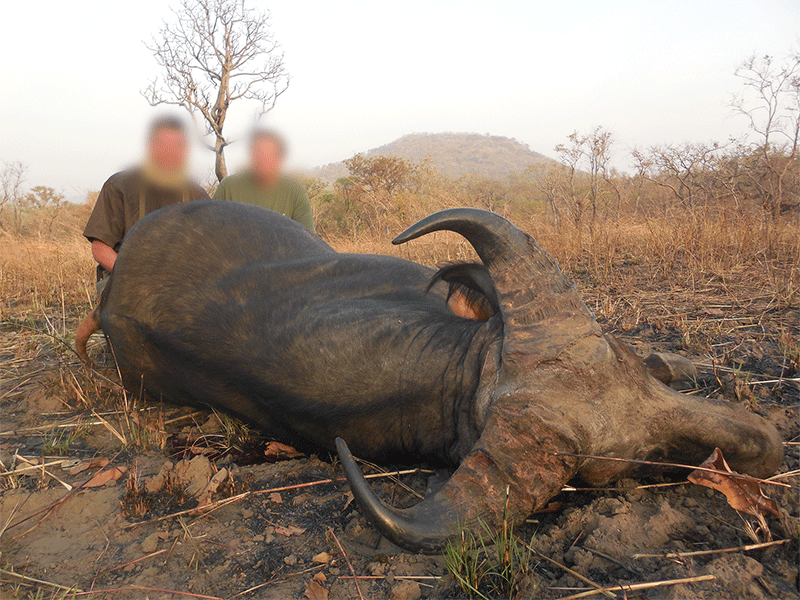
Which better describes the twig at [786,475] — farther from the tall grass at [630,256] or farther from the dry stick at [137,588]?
the tall grass at [630,256]

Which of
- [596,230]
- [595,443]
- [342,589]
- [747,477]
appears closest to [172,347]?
[342,589]

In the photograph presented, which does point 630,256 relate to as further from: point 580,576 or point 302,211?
point 580,576

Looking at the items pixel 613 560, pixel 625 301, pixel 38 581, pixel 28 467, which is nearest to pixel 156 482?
pixel 38 581

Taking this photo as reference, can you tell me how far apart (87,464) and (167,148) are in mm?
2698

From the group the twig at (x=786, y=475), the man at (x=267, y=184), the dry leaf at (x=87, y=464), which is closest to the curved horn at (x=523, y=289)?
the twig at (x=786, y=475)

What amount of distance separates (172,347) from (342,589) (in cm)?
166

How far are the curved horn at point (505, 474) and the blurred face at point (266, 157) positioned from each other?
4807 mm

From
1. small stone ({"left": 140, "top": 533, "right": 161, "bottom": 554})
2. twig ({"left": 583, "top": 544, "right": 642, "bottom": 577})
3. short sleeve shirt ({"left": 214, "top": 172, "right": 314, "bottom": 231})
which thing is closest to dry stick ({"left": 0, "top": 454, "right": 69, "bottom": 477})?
small stone ({"left": 140, "top": 533, "right": 161, "bottom": 554})

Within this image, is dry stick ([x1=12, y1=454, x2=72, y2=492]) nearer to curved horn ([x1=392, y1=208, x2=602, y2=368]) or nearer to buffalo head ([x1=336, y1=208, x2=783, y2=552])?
buffalo head ([x1=336, y1=208, x2=783, y2=552])

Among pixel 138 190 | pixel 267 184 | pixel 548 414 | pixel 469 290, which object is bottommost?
pixel 548 414

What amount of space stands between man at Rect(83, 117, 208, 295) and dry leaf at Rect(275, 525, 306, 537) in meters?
3.12

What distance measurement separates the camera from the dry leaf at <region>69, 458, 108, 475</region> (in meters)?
2.51

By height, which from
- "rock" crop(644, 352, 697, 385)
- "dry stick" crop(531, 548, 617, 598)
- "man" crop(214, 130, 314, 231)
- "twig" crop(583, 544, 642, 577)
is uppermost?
"man" crop(214, 130, 314, 231)

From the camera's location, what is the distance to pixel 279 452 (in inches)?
104
